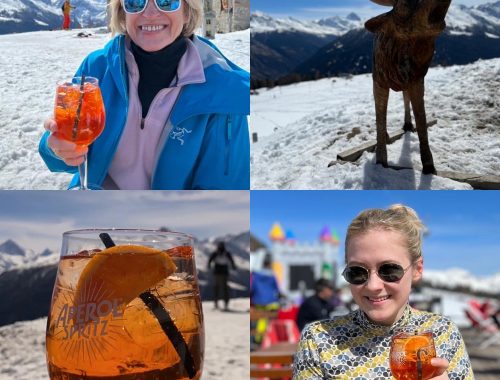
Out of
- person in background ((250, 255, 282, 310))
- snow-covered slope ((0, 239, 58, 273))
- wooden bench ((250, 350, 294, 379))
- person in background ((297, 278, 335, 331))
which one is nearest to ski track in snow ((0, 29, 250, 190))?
snow-covered slope ((0, 239, 58, 273))

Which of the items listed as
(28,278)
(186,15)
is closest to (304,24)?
(186,15)

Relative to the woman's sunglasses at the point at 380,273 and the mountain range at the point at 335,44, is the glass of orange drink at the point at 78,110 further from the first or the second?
the mountain range at the point at 335,44

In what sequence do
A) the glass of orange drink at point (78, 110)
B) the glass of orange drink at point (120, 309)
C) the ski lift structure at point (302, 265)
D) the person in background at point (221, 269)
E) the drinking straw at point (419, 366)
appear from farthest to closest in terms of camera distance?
1. the ski lift structure at point (302, 265)
2. the person in background at point (221, 269)
3. the glass of orange drink at point (78, 110)
4. the drinking straw at point (419, 366)
5. the glass of orange drink at point (120, 309)

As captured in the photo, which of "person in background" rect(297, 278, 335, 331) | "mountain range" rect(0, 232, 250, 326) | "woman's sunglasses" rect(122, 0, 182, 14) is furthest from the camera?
"person in background" rect(297, 278, 335, 331)

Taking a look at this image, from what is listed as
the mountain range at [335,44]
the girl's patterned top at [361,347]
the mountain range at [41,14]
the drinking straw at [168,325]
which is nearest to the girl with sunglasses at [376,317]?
the girl's patterned top at [361,347]

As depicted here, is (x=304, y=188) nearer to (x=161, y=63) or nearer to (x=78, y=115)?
(x=161, y=63)

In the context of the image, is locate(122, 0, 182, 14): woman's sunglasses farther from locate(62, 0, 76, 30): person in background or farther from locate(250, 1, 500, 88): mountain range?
locate(62, 0, 76, 30): person in background
